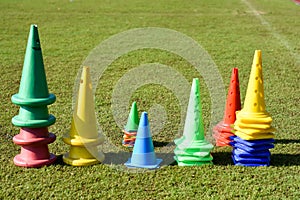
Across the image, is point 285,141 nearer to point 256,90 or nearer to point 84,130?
point 256,90

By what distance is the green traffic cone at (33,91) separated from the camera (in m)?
4.66

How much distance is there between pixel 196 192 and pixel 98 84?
4259 millimetres

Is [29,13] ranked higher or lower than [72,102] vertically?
higher

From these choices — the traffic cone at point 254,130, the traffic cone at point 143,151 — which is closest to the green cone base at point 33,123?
the traffic cone at point 143,151

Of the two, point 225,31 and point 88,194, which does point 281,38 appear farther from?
point 88,194

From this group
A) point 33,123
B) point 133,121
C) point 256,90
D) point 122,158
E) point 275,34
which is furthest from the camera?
point 275,34

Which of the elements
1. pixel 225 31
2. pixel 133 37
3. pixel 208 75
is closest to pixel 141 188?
pixel 208 75

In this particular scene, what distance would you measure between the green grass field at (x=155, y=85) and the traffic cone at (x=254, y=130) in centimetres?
12

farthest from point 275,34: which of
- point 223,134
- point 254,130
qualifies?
point 254,130

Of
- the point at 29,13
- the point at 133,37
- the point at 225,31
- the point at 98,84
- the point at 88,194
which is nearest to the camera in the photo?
the point at 88,194

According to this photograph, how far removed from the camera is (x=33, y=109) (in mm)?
4703

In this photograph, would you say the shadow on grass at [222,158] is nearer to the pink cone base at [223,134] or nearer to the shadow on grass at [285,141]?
Result: the pink cone base at [223,134]

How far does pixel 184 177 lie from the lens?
4.60 m

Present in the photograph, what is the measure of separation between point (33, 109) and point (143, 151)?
3.62 feet
